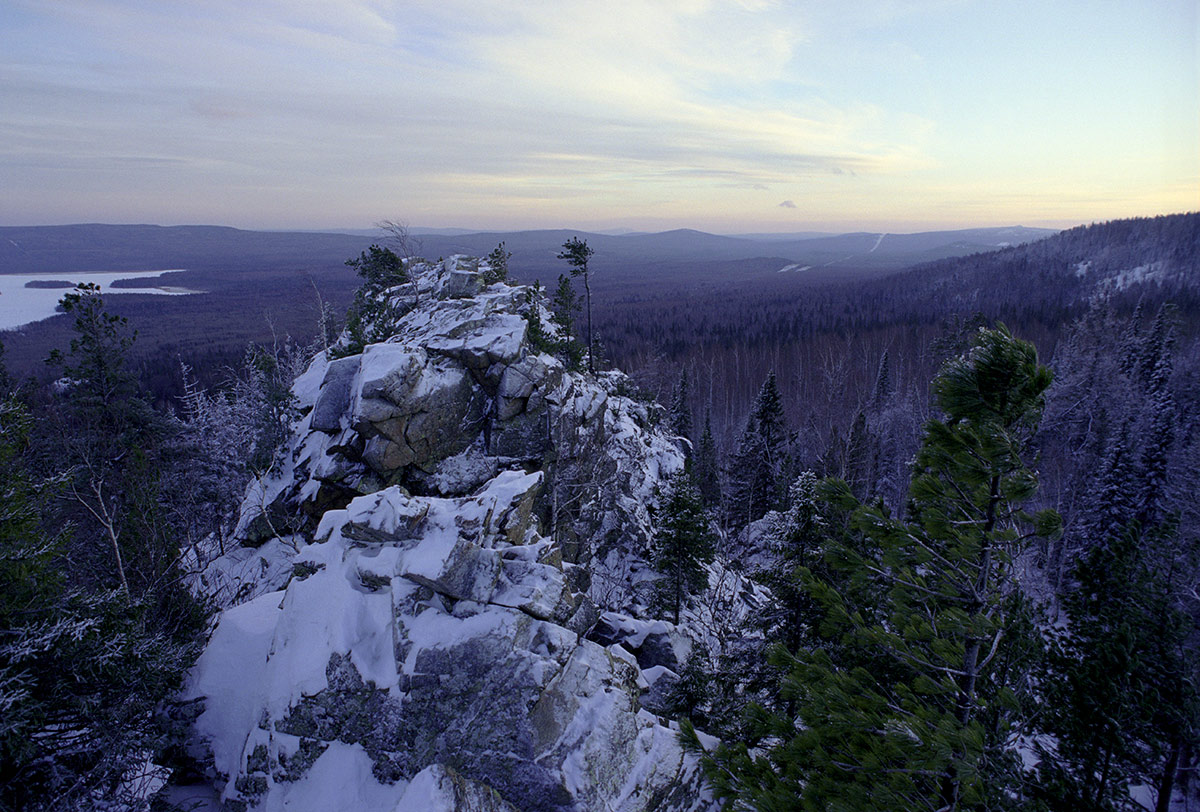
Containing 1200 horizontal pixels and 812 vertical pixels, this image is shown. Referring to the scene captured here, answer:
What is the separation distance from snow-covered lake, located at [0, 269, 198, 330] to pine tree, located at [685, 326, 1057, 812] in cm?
9879

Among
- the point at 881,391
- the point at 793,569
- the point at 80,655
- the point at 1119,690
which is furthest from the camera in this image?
the point at 881,391

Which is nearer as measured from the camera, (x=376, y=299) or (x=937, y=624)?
(x=937, y=624)

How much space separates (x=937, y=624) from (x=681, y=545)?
12.4 m

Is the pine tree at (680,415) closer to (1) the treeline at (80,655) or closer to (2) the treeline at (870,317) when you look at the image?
(2) the treeline at (870,317)

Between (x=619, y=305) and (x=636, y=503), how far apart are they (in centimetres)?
11345

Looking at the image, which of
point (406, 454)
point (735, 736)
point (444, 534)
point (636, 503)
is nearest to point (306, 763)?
point (444, 534)

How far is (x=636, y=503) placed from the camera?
24.9 metres

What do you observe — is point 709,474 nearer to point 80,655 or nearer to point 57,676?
point 80,655

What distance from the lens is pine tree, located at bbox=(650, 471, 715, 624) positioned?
680 inches

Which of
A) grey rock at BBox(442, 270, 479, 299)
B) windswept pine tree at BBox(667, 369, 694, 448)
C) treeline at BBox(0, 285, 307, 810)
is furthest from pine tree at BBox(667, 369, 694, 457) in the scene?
treeline at BBox(0, 285, 307, 810)

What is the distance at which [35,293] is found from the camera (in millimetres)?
146125

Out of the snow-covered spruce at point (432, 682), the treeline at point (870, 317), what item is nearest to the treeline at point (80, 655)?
the snow-covered spruce at point (432, 682)

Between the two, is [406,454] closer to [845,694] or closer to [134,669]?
[134,669]

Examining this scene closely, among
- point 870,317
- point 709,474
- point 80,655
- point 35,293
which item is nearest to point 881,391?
point 709,474
